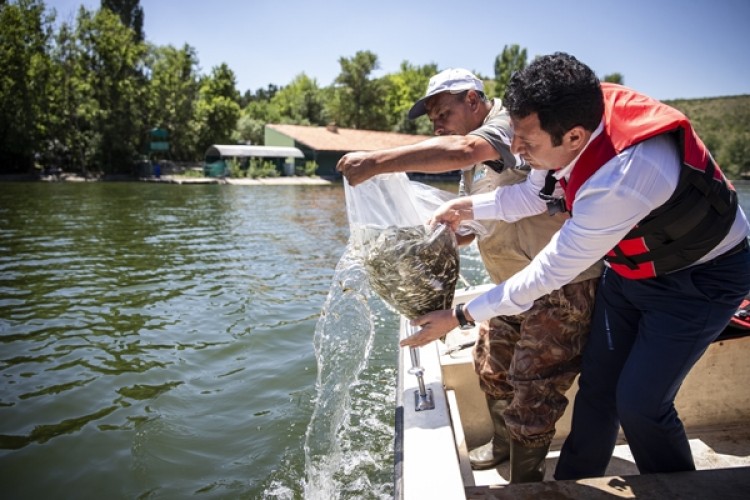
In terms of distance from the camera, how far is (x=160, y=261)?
10.1 m

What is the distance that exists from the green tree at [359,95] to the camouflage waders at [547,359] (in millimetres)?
55459

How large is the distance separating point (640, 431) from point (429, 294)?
95cm

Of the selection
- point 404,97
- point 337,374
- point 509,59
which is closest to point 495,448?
point 337,374

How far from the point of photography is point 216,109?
46.4 meters

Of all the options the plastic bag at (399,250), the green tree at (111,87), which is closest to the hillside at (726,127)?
the green tree at (111,87)

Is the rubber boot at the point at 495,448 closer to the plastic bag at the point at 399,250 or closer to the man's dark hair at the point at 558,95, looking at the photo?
the plastic bag at the point at 399,250

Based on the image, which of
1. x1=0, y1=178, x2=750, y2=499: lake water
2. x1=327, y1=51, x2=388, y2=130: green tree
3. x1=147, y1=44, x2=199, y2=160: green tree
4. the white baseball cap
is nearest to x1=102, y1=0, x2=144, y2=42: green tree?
x1=147, y1=44, x2=199, y2=160: green tree

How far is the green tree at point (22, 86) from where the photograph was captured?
3559 cm

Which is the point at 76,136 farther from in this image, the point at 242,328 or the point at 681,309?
the point at 681,309

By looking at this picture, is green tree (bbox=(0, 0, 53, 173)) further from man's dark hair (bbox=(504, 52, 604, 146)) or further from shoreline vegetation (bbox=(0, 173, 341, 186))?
man's dark hair (bbox=(504, 52, 604, 146))

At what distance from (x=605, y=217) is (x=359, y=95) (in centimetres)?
5704

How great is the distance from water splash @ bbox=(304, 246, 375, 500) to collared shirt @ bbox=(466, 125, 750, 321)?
886 mm

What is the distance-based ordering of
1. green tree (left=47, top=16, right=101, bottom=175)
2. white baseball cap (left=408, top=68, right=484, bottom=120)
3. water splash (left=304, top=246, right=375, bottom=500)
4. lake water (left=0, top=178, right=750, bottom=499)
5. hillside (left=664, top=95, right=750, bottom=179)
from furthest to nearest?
hillside (left=664, top=95, right=750, bottom=179), green tree (left=47, top=16, right=101, bottom=175), lake water (left=0, top=178, right=750, bottom=499), water splash (left=304, top=246, right=375, bottom=500), white baseball cap (left=408, top=68, right=484, bottom=120)

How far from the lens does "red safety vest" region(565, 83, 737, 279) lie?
1.64m
